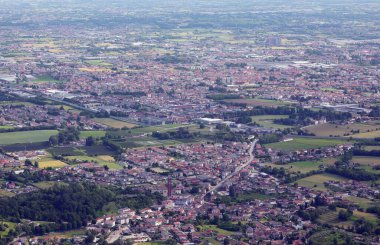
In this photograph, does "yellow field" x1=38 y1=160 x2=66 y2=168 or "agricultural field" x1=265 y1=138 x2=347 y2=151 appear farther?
"agricultural field" x1=265 y1=138 x2=347 y2=151

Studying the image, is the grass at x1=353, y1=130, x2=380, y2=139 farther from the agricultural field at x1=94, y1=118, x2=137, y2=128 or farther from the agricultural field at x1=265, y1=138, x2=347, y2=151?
the agricultural field at x1=94, y1=118, x2=137, y2=128

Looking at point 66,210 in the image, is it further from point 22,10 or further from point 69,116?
point 22,10

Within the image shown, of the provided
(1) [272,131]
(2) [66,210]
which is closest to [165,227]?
(2) [66,210]

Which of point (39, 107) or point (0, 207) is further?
point (39, 107)

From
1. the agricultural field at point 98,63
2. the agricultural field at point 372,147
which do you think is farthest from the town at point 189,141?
the agricultural field at point 98,63

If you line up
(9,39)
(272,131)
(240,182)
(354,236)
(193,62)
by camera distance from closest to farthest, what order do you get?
1. (354,236)
2. (240,182)
3. (272,131)
4. (193,62)
5. (9,39)

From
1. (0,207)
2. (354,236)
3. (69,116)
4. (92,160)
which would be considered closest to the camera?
(354,236)

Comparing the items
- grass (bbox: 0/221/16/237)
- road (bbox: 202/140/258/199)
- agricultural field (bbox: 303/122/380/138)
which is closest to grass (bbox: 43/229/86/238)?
grass (bbox: 0/221/16/237)
